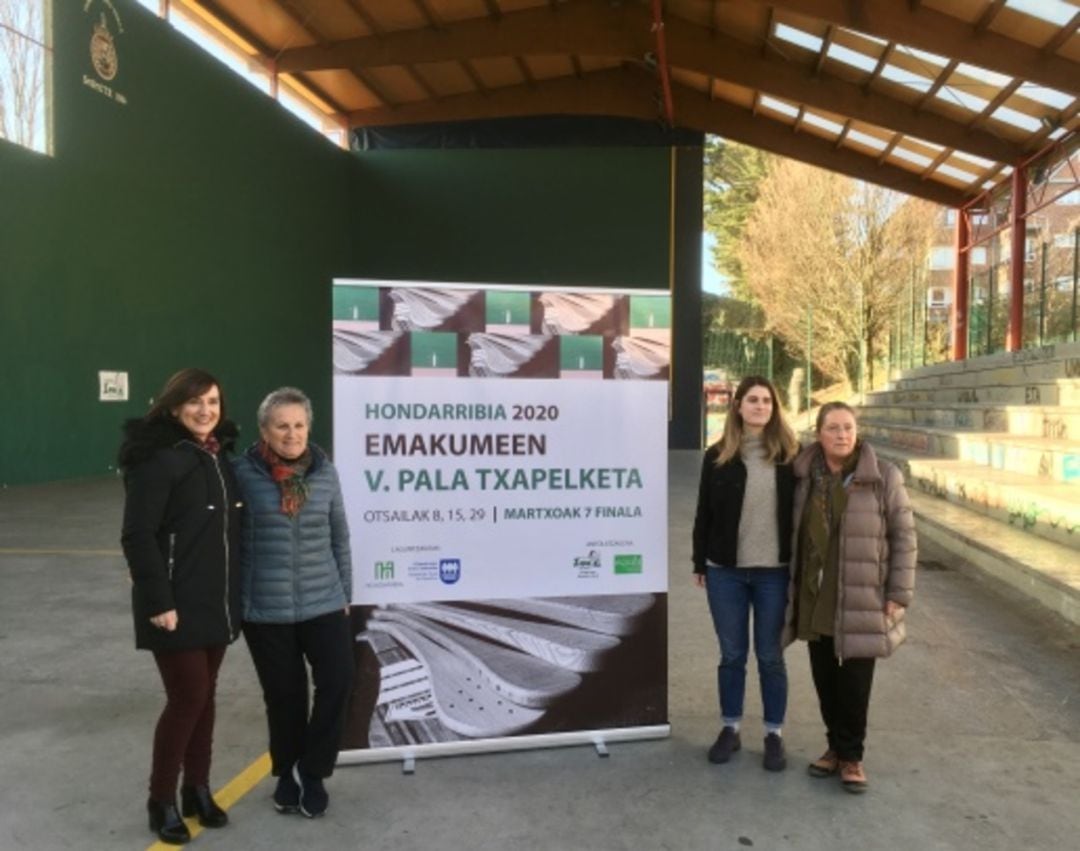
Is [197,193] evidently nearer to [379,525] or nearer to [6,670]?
[6,670]

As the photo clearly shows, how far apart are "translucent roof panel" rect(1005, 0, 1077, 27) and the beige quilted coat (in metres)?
11.2

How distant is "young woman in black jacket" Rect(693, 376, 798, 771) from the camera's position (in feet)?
11.7

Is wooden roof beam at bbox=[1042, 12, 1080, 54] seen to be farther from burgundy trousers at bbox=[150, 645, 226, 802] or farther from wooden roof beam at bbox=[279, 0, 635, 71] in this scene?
burgundy trousers at bbox=[150, 645, 226, 802]

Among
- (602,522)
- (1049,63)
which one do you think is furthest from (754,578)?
(1049,63)

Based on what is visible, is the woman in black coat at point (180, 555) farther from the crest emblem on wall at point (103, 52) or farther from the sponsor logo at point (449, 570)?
the crest emblem on wall at point (103, 52)

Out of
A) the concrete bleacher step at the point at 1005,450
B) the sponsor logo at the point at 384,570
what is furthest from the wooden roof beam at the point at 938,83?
the sponsor logo at the point at 384,570

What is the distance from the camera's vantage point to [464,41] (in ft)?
58.1

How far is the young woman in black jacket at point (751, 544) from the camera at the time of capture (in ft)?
11.7

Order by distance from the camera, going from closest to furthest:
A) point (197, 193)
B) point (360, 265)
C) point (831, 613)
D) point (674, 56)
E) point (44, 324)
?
1. point (831, 613)
2. point (44, 324)
3. point (197, 193)
4. point (674, 56)
5. point (360, 265)

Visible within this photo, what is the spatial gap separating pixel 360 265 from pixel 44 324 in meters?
10.7

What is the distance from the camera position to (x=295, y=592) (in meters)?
3.09

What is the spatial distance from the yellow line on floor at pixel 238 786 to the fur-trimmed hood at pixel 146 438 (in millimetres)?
1209

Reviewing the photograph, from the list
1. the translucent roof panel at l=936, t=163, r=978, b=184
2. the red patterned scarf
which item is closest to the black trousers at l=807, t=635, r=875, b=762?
the red patterned scarf

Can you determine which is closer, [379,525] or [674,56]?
[379,525]
